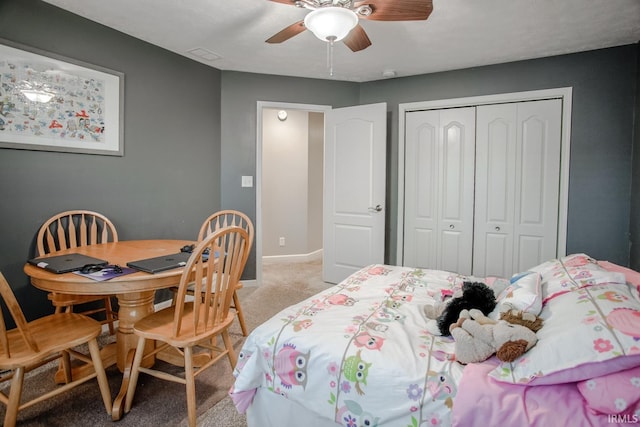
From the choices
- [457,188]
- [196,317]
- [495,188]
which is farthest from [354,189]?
[196,317]

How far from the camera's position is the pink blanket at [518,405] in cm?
93

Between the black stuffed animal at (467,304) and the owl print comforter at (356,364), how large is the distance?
69 millimetres

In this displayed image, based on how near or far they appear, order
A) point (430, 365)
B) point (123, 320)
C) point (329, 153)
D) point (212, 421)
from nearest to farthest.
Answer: point (430, 365) < point (212, 421) < point (123, 320) < point (329, 153)

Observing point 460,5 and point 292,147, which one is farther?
point 292,147

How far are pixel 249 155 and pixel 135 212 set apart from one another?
4.38 feet

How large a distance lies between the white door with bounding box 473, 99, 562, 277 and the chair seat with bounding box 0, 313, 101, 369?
3.27m

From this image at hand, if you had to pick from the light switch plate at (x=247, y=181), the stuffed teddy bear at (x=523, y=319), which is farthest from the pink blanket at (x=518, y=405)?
the light switch plate at (x=247, y=181)

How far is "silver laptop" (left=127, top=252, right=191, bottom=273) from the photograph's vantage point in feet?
5.57

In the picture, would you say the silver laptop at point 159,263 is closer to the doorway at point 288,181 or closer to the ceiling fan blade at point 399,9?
the ceiling fan blade at point 399,9

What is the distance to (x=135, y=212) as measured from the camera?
289cm

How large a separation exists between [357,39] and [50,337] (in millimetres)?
2343

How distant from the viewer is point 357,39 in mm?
2215

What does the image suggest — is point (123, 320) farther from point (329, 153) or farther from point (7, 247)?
point (329, 153)

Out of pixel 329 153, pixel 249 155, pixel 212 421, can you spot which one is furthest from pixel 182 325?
pixel 329 153
